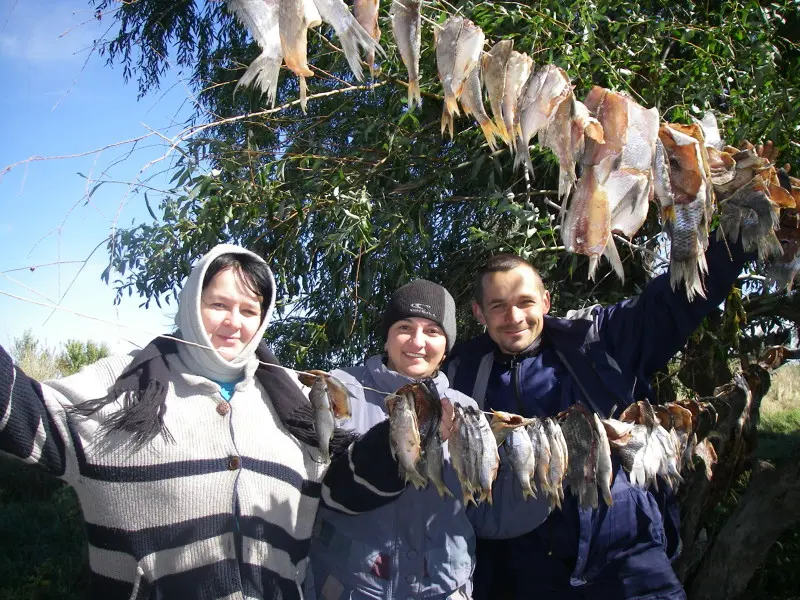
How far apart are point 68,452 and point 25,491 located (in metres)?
8.23

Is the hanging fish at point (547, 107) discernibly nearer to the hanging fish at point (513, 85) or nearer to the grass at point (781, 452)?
the hanging fish at point (513, 85)

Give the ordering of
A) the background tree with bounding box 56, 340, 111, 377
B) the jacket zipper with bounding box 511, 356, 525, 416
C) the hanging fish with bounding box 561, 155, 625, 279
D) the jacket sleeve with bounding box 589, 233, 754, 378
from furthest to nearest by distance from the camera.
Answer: the background tree with bounding box 56, 340, 111, 377
the jacket zipper with bounding box 511, 356, 525, 416
the jacket sleeve with bounding box 589, 233, 754, 378
the hanging fish with bounding box 561, 155, 625, 279

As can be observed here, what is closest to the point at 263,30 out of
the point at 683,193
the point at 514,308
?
the point at 683,193

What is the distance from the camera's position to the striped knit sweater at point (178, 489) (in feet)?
6.97

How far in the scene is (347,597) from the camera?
2.41 metres

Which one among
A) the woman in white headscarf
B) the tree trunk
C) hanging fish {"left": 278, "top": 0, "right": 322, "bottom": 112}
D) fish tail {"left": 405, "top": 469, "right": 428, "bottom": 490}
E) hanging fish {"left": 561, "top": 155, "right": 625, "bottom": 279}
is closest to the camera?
hanging fish {"left": 278, "top": 0, "right": 322, "bottom": 112}

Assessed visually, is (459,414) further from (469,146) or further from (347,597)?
(469,146)

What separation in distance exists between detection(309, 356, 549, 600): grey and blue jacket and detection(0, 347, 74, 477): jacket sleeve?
0.91 meters

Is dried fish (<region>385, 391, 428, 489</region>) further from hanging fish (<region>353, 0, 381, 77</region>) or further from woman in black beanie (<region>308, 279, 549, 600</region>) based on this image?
hanging fish (<region>353, 0, 381, 77</region>)

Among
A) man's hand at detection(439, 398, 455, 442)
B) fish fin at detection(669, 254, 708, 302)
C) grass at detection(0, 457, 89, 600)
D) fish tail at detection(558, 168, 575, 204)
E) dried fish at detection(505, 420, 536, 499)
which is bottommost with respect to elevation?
grass at detection(0, 457, 89, 600)

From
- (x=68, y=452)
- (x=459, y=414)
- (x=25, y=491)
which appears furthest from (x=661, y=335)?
(x=25, y=491)

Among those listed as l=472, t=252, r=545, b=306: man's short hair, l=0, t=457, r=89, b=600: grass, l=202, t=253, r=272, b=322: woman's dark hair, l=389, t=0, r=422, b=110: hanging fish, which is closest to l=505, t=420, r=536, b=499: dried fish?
l=472, t=252, r=545, b=306: man's short hair

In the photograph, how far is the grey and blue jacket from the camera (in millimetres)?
2385

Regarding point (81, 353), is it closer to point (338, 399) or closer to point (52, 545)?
point (52, 545)
